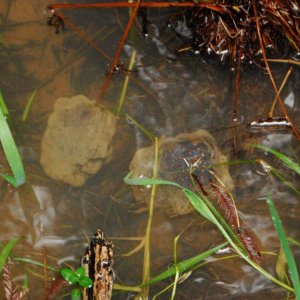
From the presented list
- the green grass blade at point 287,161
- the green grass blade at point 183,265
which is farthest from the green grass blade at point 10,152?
the green grass blade at point 287,161

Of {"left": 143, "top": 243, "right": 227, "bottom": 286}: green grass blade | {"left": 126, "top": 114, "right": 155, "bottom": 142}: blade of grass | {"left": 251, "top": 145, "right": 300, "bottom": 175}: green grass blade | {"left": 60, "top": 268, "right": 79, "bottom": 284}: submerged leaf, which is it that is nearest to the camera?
{"left": 60, "top": 268, "right": 79, "bottom": 284}: submerged leaf

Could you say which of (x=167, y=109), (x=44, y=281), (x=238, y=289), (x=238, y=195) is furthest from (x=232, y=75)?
(x=44, y=281)

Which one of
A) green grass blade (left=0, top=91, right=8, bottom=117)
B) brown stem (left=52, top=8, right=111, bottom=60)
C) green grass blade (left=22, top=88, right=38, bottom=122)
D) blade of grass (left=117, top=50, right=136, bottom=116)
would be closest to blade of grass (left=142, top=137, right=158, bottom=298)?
blade of grass (left=117, top=50, right=136, bottom=116)

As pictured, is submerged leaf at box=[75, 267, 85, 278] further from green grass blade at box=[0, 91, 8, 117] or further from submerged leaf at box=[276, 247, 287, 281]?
submerged leaf at box=[276, 247, 287, 281]

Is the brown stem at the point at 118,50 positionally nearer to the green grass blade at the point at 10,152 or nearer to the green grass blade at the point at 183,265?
the green grass blade at the point at 10,152

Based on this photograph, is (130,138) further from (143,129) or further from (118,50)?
(118,50)

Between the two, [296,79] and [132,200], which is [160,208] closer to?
[132,200]
